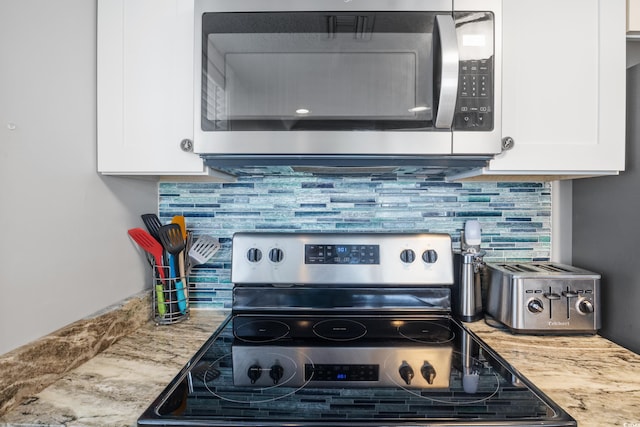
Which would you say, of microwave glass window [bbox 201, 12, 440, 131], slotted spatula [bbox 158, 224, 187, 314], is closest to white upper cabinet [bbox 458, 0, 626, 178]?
microwave glass window [bbox 201, 12, 440, 131]

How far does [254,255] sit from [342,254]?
0.27 metres

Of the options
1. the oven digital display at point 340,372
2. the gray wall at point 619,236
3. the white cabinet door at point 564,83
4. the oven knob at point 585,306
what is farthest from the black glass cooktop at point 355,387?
the white cabinet door at point 564,83

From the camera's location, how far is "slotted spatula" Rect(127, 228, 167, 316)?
1112mm

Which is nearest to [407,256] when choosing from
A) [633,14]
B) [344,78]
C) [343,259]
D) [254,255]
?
[343,259]

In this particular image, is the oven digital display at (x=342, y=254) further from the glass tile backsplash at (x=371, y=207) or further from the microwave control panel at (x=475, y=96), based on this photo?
the microwave control panel at (x=475, y=96)

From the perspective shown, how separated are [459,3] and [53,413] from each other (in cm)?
118

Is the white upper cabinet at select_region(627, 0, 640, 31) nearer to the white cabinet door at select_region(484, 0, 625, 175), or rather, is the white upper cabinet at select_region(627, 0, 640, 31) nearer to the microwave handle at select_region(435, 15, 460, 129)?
the white cabinet door at select_region(484, 0, 625, 175)

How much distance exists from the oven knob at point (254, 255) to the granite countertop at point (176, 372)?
247 mm

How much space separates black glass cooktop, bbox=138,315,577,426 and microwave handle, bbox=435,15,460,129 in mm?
581

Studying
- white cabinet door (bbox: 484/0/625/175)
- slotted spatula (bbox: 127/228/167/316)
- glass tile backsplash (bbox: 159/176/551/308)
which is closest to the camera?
white cabinet door (bbox: 484/0/625/175)

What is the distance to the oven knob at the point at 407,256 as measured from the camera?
3.90 ft

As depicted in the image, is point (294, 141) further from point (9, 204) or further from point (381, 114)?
point (9, 204)

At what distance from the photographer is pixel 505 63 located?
3.15 feet

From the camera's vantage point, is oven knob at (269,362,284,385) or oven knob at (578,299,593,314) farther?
oven knob at (578,299,593,314)
